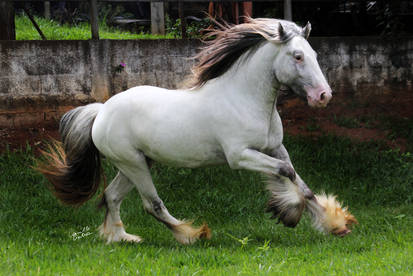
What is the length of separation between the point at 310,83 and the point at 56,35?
22.0ft

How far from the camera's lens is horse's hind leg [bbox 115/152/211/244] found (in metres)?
5.32

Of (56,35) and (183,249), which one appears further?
(56,35)

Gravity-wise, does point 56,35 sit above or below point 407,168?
above

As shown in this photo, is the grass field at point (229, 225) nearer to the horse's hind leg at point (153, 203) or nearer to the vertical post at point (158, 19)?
the horse's hind leg at point (153, 203)

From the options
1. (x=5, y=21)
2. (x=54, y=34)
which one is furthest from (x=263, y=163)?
(x=54, y=34)

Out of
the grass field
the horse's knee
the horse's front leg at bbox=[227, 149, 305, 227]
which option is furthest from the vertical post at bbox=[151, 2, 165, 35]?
the horse's front leg at bbox=[227, 149, 305, 227]

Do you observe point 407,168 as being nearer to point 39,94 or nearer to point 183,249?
point 183,249

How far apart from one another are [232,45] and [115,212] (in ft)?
6.36

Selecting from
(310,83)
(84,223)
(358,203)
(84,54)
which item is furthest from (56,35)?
(310,83)

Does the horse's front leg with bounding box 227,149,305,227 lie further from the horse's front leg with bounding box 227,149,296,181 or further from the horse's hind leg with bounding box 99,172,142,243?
the horse's hind leg with bounding box 99,172,142,243

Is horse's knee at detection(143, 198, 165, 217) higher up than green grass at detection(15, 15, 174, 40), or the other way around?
green grass at detection(15, 15, 174, 40)

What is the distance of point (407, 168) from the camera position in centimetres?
749

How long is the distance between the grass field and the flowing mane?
1.50 m

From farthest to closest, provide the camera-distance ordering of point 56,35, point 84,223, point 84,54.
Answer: point 56,35, point 84,54, point 84,223
